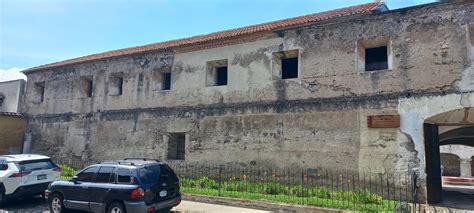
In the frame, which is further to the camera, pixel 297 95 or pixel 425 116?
pixel 297 95

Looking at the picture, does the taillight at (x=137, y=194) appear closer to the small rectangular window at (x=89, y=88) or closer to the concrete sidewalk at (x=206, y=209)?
the concrete sidewalk at (x=206, y=209)

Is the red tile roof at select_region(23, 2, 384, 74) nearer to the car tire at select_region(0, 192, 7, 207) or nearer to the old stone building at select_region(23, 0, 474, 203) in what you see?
the old stone building at select_region(23, 0, 474, 203)

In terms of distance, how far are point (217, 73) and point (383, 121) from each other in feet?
25.2

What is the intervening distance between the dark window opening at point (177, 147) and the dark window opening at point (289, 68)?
550 cm

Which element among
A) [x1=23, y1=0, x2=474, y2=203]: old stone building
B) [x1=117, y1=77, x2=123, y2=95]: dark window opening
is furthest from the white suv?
[x1=117, y1=77, x2=123, y2=95]: dark window opening

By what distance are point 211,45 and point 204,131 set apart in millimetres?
3852

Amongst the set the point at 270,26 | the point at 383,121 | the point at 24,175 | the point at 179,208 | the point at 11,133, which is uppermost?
the point at 270,26

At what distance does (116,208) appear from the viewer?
8.54 meters


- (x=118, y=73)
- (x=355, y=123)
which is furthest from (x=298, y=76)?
(x=118, y=73)

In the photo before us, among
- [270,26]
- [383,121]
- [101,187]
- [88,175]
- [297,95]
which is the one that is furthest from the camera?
[270,26]

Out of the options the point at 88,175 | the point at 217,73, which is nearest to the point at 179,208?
the point at 88,175

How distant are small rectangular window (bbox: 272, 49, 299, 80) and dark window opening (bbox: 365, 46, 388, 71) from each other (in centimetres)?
266

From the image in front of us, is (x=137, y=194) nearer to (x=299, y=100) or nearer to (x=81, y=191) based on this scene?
(x=81, y=191)

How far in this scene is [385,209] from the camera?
949cm
